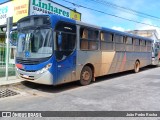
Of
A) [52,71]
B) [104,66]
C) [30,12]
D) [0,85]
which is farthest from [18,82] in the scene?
[30,12]

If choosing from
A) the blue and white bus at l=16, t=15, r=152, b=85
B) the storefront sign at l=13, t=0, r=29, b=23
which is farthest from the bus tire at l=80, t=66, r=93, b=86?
the storefront sign at l=13, t=0, r=29, b=23

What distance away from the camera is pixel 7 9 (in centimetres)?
1474

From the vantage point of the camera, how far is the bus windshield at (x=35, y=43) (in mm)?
7750

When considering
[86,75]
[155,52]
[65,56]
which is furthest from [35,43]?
[155,52]

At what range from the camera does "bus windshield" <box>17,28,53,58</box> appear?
305 inches

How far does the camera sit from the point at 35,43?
26.3 ft

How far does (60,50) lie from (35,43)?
0.97 meters

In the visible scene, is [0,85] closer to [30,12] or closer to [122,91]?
[122,91]

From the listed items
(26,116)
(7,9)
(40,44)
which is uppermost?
(7,9)

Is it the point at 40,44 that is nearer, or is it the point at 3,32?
the point at 40,44

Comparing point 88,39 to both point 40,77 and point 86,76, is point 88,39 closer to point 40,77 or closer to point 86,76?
point 86,76

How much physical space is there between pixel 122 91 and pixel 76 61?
221 cm

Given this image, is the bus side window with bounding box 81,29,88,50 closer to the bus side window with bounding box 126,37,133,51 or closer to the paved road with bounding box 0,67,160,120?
the paved road with bounding box 0,67,160,120

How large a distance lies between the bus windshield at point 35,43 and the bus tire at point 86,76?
2.33 m
